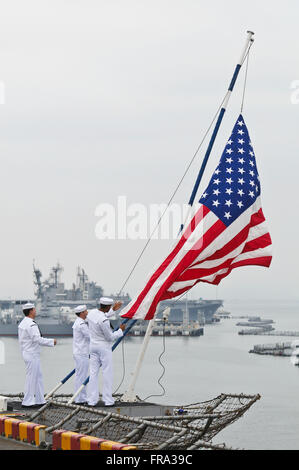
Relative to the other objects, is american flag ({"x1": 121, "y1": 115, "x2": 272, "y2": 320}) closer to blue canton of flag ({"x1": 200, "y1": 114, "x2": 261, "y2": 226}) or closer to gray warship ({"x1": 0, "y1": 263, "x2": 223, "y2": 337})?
blue canton of flag ({"x1": 200, "y1": 114, "x2": 261, "y2": 226})

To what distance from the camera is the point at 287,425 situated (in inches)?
1948

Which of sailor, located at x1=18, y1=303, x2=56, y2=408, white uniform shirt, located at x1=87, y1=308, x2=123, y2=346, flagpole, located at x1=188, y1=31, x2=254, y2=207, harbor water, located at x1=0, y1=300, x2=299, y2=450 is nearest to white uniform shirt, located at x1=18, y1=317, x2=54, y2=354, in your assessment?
Answer: sailor, located at x1=18, y1=303, x2=56, y2=408

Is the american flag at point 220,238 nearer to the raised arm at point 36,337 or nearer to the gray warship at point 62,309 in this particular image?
the raised arm at point 36,337

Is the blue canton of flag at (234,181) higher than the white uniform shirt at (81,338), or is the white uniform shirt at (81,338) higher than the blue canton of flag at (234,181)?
the blue canton of flag at (234,181)

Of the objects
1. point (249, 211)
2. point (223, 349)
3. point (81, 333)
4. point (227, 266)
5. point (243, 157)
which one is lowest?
point (223, 349)

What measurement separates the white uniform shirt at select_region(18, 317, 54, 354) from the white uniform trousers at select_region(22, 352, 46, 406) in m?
0.10

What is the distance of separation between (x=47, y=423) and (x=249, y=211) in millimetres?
4610

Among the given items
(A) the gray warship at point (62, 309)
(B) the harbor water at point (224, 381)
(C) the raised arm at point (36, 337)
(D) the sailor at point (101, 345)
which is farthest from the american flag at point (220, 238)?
(A) the gray warship at point (62, 309)

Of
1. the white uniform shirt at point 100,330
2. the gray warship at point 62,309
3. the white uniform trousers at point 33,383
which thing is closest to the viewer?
the white uniform shirt at point 100,330

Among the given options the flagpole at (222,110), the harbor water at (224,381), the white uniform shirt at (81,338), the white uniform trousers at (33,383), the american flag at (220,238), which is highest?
the flagpole at (222,110)

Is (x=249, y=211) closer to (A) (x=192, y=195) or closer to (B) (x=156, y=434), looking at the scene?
(A) (x=192, y=195)

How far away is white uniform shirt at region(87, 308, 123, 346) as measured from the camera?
41.5 ft

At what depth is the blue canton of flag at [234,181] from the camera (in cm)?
1318
